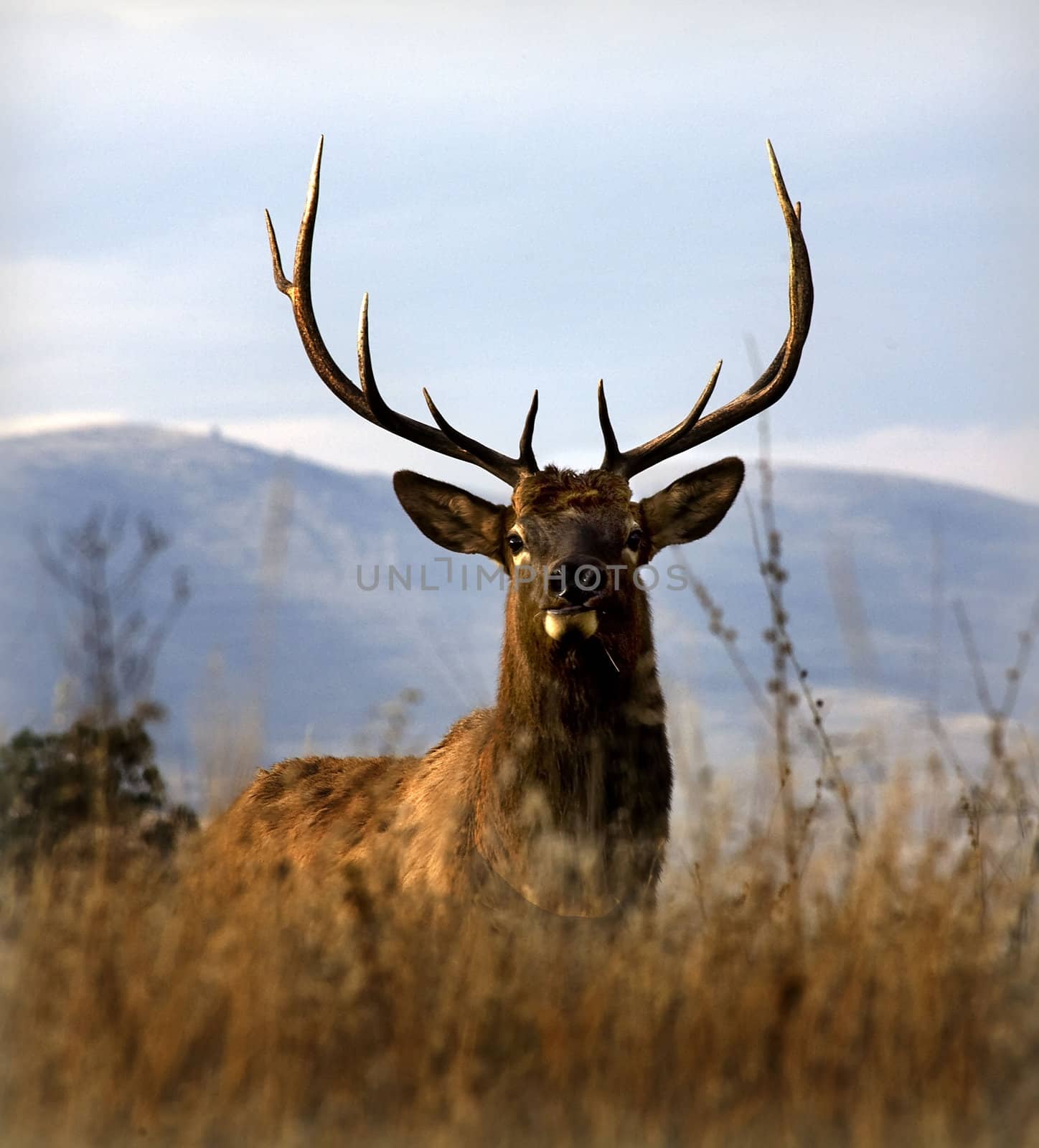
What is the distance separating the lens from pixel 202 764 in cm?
654

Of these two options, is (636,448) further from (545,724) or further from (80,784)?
(80,784)

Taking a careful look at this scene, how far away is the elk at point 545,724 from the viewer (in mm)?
5973

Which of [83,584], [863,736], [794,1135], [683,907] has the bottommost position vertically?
[794,1135]

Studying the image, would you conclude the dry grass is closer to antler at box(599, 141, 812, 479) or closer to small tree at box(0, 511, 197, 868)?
small tree at box(0, 511, 197, 868)

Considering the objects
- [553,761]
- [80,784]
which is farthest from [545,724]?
[80,784]

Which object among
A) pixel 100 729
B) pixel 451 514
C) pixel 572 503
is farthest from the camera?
pixel 451 514

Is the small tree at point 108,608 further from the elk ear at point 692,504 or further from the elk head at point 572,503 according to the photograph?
the elk ear at point 692,504

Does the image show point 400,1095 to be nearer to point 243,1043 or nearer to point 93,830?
point 243,1043

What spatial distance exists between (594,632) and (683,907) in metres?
1.23

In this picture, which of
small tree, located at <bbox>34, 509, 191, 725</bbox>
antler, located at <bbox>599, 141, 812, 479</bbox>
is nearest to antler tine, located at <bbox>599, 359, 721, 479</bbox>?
antler, located at <bbox>599, 141, 812, 479</bbox>

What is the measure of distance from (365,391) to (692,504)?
159 centimetres

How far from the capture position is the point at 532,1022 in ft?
14.4

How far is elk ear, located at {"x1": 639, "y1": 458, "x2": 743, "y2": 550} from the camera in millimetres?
6977

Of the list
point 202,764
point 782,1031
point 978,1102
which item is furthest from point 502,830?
point 978,1102
